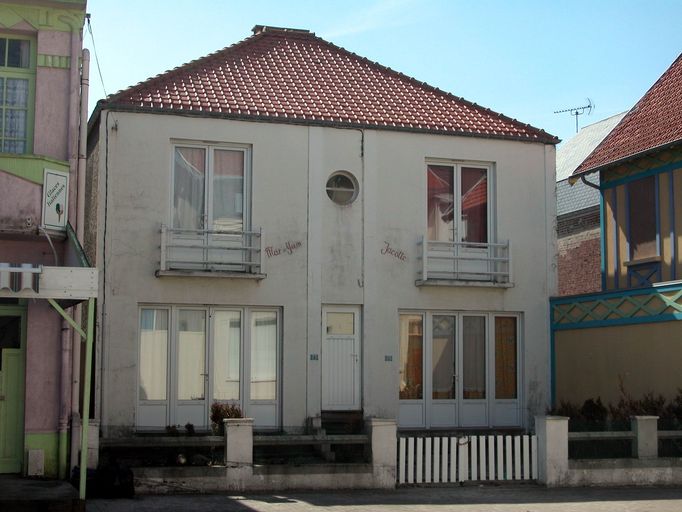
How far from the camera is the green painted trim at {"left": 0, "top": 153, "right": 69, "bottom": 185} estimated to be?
559 inches

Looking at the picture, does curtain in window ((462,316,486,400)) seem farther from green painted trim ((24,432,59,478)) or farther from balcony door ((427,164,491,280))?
green painted trim ((24,432,59,478))

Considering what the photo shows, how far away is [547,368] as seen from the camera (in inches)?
805

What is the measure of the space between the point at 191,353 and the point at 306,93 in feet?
18.6

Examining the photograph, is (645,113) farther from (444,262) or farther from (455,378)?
(455,378)

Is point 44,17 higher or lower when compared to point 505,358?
higher

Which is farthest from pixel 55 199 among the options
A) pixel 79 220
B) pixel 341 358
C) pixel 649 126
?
pixel 649 126

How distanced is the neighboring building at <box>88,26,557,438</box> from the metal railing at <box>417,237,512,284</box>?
1.7 inches

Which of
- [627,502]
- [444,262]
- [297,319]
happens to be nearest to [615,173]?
[444,262]

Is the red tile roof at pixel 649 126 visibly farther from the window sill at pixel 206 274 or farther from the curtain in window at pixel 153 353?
the curtain in window at pixel 153 353

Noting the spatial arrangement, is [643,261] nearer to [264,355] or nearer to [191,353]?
[264,355]

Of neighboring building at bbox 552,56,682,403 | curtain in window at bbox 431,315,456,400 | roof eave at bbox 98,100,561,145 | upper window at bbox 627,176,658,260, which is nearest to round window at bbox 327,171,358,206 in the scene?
roof eave at bbox 98,100,561,145

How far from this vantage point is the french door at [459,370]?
64.6ft

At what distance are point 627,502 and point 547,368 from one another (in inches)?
249

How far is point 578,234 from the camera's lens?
26.9 m
